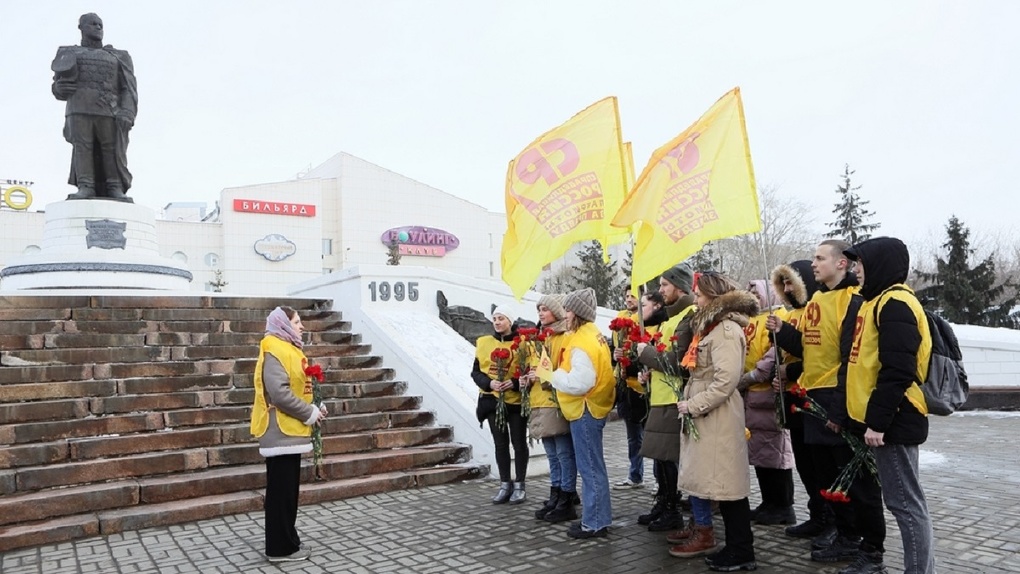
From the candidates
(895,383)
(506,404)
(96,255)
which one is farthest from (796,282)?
(96,255)

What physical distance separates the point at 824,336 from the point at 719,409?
2.81ft

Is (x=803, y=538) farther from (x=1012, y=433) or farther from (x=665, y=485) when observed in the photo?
(x=1012, y=433)

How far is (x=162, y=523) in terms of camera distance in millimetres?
6004

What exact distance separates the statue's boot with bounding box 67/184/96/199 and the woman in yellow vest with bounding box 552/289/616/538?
1304 cm

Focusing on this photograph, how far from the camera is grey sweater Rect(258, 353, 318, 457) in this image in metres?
4.96

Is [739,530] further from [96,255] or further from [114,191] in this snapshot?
[114,191]

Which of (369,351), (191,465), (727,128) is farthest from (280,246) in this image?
(727,128)

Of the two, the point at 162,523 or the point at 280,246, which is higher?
the point at 280,246

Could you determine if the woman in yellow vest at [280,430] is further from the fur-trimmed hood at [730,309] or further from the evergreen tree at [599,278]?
the evergreen tree at [599,278]

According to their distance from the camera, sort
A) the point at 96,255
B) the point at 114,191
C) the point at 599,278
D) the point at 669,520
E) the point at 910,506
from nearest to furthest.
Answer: the point at 910,506
the point at 669,520
the point at 96,255
the point at 114,191
the point at 599,278

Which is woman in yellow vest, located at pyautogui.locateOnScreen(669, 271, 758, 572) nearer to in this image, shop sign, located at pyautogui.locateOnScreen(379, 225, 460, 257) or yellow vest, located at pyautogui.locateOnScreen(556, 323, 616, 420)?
yellow vest, located at pyautogui.locateOnScreen(556, 323, 616, 420)

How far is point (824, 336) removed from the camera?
15.1ft

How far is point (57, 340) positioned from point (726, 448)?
8030 millimetres

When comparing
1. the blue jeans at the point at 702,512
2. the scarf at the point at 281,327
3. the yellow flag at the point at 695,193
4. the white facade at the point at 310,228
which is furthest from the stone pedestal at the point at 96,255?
the white facade at the point at 310,228
